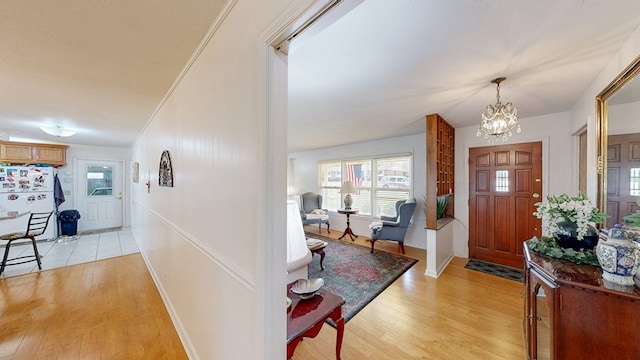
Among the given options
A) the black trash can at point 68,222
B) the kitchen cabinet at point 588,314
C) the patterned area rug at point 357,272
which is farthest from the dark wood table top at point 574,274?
the black trash can at point 68,222

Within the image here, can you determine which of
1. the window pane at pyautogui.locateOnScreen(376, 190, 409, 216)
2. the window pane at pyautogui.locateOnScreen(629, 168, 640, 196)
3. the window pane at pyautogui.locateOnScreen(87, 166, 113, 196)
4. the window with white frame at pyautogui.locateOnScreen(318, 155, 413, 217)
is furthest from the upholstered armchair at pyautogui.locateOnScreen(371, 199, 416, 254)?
the window pane at pyautogui.locateOnScreen(87, 166, 113, 196)

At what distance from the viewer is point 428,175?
3.21 meters

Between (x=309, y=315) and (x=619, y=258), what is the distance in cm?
159

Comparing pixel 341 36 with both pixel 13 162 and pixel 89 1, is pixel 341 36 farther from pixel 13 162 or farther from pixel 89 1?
pixel 13 162

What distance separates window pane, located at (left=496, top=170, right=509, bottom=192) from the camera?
348cm

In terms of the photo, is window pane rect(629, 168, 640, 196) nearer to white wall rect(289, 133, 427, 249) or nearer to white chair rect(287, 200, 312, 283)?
white chair rect(287, 200, 312, 283)

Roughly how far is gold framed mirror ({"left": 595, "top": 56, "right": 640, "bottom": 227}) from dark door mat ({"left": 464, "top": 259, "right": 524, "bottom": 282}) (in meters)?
1.85

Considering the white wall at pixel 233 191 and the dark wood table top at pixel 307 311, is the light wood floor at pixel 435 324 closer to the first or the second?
the dark wood table top at pixel 307 311

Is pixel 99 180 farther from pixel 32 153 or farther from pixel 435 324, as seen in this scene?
pixel 435 324

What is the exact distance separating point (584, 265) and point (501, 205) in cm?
257

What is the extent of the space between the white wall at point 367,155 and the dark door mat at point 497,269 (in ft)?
3.19

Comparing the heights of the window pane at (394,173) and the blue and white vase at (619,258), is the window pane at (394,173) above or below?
above

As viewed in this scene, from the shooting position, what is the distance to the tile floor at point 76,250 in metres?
3.47

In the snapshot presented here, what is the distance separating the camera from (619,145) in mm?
1525
